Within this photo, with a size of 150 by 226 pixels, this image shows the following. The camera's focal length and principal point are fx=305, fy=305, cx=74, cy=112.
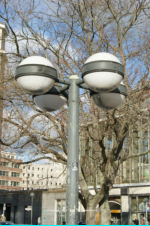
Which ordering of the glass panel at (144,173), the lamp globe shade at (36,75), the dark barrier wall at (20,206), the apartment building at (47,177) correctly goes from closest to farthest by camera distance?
the lamp globe shade at (36,75) < the apartment building at (47,177) < the glass panel at (144,173) < the dark barrier wall at (20,206)

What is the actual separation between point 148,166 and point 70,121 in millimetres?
22457

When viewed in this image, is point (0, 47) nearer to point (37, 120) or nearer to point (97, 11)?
point (37, 120)

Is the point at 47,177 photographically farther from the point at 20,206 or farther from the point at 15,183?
the point at 15,183

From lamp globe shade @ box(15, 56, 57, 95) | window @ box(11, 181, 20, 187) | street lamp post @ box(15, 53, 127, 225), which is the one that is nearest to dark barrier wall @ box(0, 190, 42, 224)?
street lamp post @ box(15, 53, 127, 225)

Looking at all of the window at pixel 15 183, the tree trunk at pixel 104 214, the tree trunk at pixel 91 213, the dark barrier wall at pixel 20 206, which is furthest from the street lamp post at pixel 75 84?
the window at pixel 15 183

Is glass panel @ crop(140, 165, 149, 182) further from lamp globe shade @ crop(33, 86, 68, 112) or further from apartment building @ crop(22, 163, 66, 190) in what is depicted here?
lamp globe shade @ crop(33, 86, 68, 112)

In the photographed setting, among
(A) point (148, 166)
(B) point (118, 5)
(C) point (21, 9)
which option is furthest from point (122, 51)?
(A) point (148, 166)

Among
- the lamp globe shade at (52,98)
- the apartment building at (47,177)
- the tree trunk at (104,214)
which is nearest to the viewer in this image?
the lamp globe shade at (52,98)

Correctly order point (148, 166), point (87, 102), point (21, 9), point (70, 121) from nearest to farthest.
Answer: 1. point (70, 121)
2. point (87, 102)
3. point (21, 9)
4. point (148, 166)

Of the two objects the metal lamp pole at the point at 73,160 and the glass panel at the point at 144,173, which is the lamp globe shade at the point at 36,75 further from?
the glass panel at the point at 144,173

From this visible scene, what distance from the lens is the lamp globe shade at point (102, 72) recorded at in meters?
3.48

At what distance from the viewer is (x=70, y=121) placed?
148 inches

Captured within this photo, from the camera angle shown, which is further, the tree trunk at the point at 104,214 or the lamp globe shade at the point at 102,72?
the tree trunk at the point at 104,214

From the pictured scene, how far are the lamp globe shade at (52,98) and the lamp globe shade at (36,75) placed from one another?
0.47m
